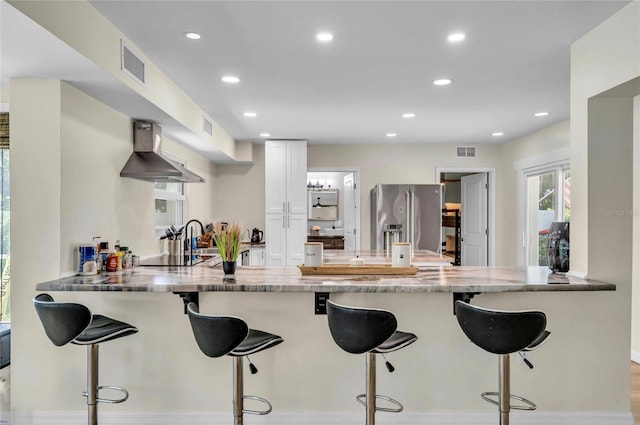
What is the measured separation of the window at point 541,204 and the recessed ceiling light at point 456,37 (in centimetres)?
288

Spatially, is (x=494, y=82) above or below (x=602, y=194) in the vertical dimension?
above

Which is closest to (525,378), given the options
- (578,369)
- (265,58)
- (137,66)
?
(578,369)

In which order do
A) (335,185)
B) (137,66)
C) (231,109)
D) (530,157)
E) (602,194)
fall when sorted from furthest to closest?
(335,185), (530,157), (231,109), (137,66), (602,194)

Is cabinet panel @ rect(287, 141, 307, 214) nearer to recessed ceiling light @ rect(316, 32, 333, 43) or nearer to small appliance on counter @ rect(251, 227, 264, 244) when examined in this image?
small appliance on counter @ rect(251, 227, 264, 244)

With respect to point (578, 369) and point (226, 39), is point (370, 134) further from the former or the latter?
point (578, 369)

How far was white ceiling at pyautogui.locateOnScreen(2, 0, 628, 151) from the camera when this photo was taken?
2.29 metres

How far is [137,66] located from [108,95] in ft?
0.94

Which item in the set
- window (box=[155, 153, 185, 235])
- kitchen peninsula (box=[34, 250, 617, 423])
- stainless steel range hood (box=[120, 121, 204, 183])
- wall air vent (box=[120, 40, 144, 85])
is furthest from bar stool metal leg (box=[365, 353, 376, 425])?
window (box=[155, 153, 185, 235])

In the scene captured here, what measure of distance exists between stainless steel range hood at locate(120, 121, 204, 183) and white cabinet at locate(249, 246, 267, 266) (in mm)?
2255

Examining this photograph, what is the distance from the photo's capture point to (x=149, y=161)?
139 inches

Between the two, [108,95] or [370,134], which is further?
[370,134]

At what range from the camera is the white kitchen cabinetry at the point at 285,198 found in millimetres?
6035

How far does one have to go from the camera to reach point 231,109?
436 cm

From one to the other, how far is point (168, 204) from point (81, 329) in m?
2.84
